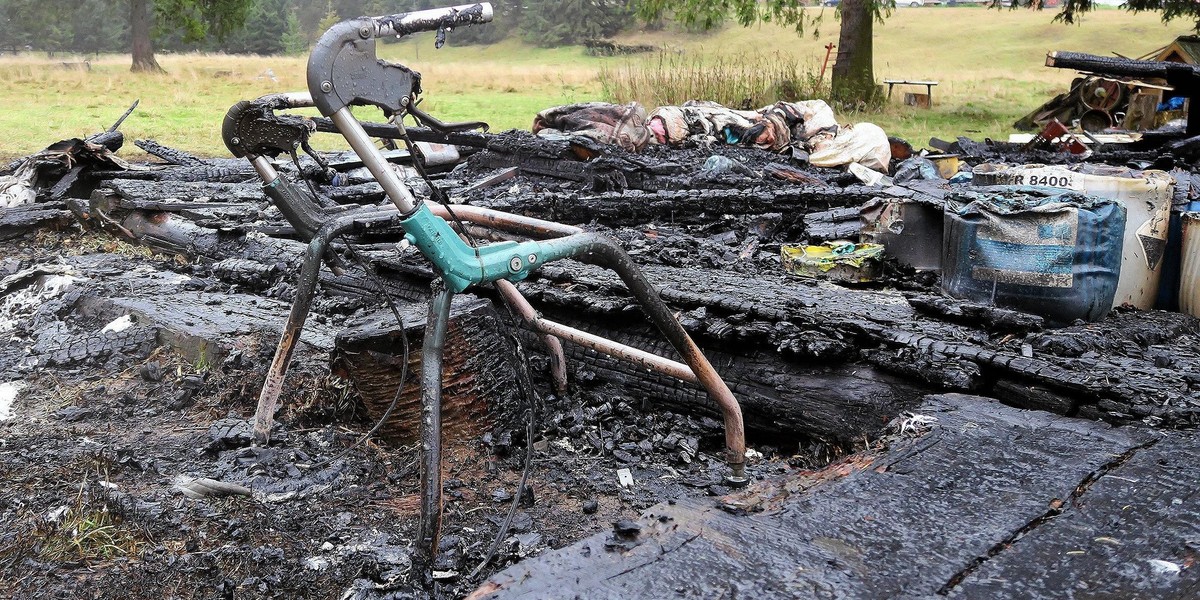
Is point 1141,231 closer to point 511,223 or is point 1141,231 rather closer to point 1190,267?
point 1190,267

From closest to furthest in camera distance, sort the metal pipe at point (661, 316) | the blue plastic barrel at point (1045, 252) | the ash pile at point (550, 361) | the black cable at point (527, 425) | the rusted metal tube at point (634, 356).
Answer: the black cable at point (527, 425)
the metal pipe at point (661, 316)
the ash pile at point (550, 361)
the rusted metal tube at point (634, 356)
the blue plastic barrel at point (1045, 252)

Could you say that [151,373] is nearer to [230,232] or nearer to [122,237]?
[230,232]

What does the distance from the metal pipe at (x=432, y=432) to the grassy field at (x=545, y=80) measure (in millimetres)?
2609

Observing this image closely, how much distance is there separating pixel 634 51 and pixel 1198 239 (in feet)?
114

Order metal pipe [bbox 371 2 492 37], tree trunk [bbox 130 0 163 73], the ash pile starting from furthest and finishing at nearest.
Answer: tree trunk [bbox 130 0 163 73]
the ash pile
metal pipe [bbox 371 2 492 37]

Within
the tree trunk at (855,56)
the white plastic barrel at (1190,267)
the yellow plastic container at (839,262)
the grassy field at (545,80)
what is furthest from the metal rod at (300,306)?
the tree trunk at (855,56)

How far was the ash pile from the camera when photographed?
293 centimetres

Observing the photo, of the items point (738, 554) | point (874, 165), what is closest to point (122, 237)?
point (738, 554)

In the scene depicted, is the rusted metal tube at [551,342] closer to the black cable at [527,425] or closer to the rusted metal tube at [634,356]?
the black cable at [527,425]

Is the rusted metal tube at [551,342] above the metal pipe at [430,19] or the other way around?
the other way around

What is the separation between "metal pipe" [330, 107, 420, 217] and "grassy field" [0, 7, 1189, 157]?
2.45 meters

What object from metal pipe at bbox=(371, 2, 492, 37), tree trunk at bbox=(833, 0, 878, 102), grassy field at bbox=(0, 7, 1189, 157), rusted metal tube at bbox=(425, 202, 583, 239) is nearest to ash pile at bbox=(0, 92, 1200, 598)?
rusted metal tube at bbox=(425, 202, 583, 239)

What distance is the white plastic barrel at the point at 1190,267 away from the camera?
456cm

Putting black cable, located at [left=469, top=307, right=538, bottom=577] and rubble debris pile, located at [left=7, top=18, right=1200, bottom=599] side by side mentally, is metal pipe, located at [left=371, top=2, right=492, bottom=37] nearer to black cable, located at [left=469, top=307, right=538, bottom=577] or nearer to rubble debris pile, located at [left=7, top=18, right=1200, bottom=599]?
rubble debris pile, located at [left=7, top=18, right=1200, bottom=599]
